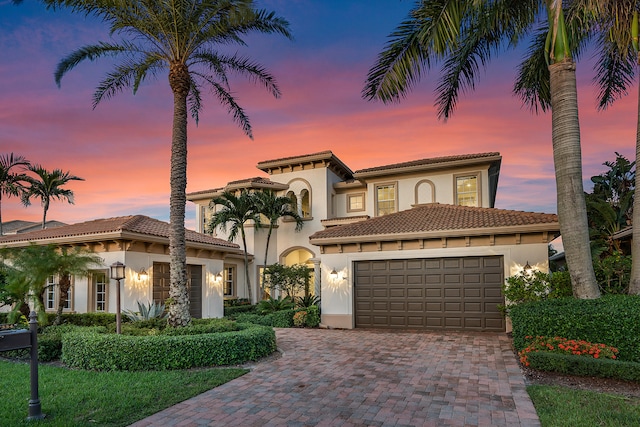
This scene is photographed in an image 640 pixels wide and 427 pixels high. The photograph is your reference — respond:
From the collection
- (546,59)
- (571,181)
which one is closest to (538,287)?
(571,181)

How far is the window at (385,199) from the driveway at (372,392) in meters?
11.3

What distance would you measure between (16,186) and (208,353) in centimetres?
2304

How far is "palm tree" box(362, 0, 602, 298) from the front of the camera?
8.55 metres

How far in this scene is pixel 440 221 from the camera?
14055mm

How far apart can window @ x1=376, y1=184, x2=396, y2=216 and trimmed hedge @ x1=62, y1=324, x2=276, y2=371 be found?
45.0 ft

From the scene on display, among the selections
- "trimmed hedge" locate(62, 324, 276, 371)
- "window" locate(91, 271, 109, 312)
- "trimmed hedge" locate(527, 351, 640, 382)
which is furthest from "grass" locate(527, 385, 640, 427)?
"window" locate(91, 271, 109, 312)

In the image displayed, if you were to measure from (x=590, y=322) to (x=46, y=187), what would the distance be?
2887 cm

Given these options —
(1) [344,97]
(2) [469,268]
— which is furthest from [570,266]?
(1) [344,97]

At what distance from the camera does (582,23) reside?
376 inches

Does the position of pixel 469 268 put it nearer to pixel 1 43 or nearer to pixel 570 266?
pixel 570 266

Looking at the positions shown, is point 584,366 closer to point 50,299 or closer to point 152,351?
point 152,351

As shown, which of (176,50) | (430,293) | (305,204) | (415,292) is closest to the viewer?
(176,50)

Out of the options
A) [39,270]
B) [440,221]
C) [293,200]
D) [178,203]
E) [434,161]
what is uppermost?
[434,161]

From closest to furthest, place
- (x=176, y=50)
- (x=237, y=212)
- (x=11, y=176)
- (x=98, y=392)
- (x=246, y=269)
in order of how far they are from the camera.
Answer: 1. (x=98, y=392)
2. (x=176, y=50)
3. (x=237, y=212)
4. (x=246, y=269)
5. (x=11, y=176)
